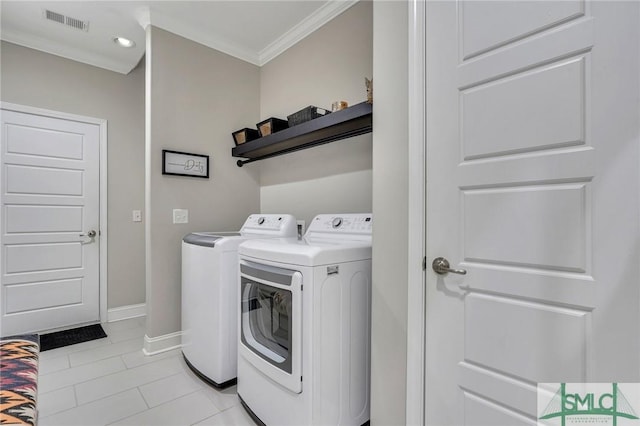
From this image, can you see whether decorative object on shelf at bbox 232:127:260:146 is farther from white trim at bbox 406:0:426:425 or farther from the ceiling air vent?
white trim at bbox 406:0:426:425

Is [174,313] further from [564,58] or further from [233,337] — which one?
[564,58]

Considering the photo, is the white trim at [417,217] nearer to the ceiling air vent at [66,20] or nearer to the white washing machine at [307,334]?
the white washing machine at [307,334]

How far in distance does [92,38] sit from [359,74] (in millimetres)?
2477

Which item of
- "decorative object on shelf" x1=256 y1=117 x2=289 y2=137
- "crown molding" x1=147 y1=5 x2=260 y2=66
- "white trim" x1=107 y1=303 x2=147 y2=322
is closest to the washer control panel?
"decorative object on shelf" x1=256 y1=117 x2=289 y2=137

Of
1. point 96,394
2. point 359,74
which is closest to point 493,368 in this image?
point 359,74

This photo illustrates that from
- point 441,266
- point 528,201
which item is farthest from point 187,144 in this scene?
point 528,201

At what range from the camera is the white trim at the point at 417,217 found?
126 cm

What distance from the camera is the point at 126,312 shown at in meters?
3.33

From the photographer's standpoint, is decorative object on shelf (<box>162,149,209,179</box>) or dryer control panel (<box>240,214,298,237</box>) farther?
decorative object on shelf (<box>162,149,209,179</box>)

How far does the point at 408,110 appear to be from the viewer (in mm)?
1292

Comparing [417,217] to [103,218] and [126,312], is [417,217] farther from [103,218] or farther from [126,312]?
[126,312]

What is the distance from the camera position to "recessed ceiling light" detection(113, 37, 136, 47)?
110 inches

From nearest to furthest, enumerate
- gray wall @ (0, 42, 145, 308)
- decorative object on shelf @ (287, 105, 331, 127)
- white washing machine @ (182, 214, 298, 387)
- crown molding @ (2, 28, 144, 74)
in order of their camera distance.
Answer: white washing machine @ (182, 214, 298, 387), decorative object on shelf @ (287, 105, 331, 127), crown molding @ (2, 28, 144, 74), gray wall @ (0, 42, 145, 308)
